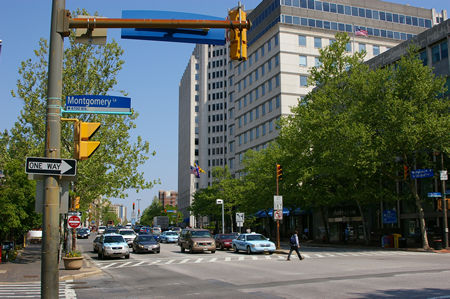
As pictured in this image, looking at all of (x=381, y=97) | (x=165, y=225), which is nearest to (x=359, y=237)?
(x=381, y=97)

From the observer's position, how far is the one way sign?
292 inches

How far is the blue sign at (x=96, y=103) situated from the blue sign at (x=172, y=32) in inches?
69.1

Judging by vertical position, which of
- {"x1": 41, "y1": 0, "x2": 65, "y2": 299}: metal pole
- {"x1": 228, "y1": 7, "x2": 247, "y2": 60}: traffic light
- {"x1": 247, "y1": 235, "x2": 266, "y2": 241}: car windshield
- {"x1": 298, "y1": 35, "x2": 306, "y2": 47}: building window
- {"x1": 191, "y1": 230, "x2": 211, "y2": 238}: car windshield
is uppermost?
{"x1": 298, "y1": 35, "x2": 306, "y2": 47}: building window

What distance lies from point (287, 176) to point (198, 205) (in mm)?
38609

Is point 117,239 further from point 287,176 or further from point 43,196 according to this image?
point 43,196

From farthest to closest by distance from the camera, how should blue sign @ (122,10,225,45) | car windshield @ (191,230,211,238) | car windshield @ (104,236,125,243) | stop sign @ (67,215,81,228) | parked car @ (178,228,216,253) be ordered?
car windshield @ (191,230,211,238) → parked car @ (178,228,216,253) → car windshield @ (104,236,125,243) → stop sign @ (67,215,81,228) → blue sign @ (122,10,225,45)

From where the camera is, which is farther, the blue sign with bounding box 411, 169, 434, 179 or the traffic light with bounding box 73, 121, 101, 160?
the blue sign with bounding box 411, 169, 434, 179

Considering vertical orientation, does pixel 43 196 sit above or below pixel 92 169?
below

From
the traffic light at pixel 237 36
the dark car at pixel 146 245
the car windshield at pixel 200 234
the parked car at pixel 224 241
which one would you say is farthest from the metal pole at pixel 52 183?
the parked car at pixel 224 241

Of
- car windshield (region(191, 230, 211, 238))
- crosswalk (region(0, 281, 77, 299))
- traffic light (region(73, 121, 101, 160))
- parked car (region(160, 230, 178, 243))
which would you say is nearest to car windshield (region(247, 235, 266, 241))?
car windshield (region(191, 230, 211, 238))

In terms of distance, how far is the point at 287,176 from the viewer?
153 ft

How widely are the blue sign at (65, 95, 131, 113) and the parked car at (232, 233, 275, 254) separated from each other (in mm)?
23879

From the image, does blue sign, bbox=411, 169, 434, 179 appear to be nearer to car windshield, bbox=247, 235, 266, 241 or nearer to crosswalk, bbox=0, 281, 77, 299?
car windshield, bbox=247, 235, 266, 241

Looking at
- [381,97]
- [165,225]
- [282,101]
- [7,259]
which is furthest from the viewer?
[165,225]
